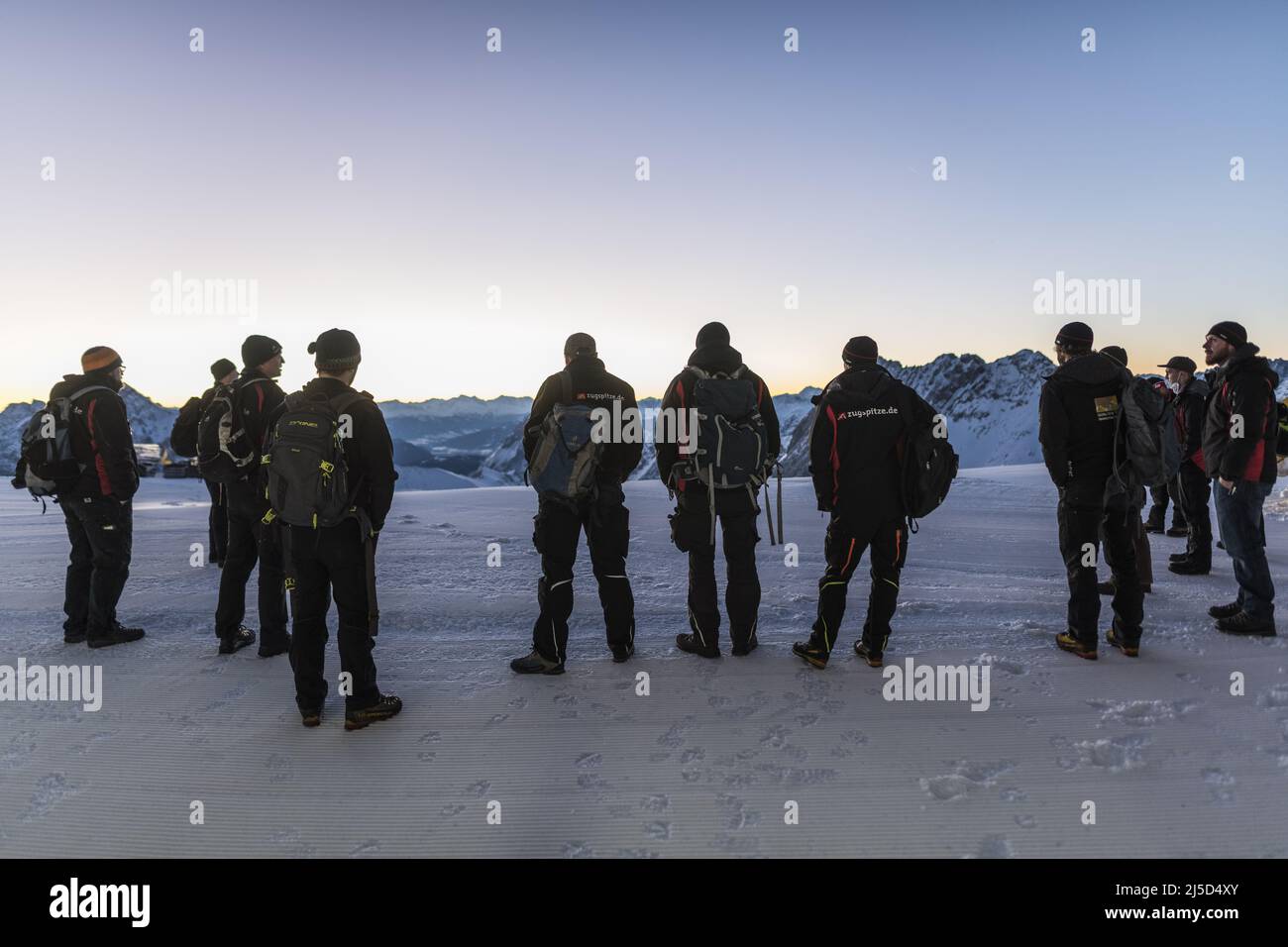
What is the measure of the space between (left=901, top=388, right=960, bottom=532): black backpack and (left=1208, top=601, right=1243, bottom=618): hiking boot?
9.77 feet

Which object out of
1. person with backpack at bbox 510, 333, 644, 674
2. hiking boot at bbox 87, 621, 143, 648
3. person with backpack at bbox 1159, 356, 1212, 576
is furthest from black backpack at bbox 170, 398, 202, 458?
person with backpack at bbox 1159, 356, 1212, 576

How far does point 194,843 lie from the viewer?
3.03m

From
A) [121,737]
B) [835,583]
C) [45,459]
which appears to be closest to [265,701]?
[121,737]

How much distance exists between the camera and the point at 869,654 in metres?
4.80

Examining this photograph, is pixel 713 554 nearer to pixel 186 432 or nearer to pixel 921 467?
pixel 921 467

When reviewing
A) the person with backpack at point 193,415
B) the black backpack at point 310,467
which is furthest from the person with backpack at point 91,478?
the black backpack at point 310,467

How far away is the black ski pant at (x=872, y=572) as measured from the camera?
4.69 m

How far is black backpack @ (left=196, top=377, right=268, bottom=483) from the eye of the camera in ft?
16.7

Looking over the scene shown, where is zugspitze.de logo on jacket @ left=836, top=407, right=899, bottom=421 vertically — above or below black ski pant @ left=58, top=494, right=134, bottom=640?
above

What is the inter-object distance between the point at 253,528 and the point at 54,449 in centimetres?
170

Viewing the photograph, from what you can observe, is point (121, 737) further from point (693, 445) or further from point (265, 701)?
point (693, 445)

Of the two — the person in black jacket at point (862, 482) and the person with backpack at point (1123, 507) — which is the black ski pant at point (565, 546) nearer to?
the person in black jacket at point (862, 482)

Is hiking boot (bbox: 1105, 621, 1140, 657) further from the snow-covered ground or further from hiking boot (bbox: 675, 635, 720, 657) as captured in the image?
hiking boot (bbox: 675, 635, 720, 657)

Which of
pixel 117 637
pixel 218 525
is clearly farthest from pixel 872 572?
pixel 218 525
